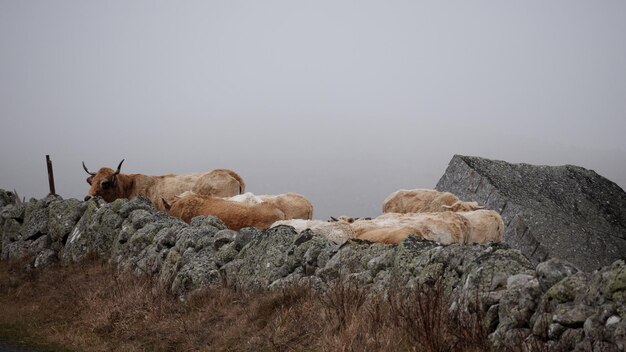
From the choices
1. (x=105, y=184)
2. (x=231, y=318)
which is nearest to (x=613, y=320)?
(x=231, y=318)

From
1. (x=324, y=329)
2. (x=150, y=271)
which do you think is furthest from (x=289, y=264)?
(x=150, y=271)

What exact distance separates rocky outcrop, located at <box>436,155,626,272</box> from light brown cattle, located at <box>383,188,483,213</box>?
1.42 meters

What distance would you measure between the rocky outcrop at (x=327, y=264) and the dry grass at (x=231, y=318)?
0.32 metres

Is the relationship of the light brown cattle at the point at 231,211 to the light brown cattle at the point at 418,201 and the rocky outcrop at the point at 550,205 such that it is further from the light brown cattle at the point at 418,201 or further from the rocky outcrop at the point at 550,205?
the rocky outcrop at the point at 550,205

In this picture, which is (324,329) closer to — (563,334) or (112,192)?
(563,334)

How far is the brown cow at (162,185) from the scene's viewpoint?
70.7ft

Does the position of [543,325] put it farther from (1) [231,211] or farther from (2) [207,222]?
(1) [231,211]

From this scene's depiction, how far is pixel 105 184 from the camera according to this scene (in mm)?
21328

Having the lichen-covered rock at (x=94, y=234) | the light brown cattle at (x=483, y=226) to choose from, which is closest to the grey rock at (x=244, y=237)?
the lichen-covered rock at (x=94, y=234)

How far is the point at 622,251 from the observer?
18125 mm

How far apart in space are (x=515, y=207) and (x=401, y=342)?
12.8 metres

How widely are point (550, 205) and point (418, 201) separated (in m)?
4.01

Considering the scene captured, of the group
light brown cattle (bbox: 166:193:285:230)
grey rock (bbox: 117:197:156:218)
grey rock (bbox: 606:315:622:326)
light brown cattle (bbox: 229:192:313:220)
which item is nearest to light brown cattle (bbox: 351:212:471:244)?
light brown cattle (bbox: 166:193:285:230)

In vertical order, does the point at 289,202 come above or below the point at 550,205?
above
